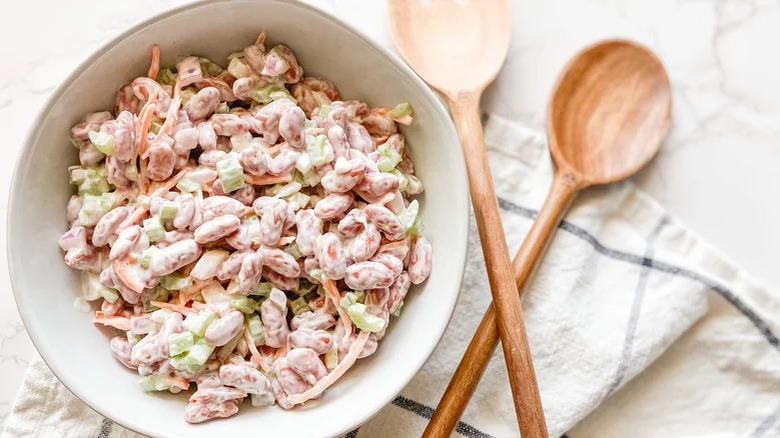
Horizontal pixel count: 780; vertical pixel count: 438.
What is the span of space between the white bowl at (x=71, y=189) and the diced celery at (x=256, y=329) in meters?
0.11

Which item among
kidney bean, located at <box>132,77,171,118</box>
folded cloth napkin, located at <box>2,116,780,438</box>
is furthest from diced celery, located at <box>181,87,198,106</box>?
folded cloth napkin, located at <box>2,116,780,438</box>

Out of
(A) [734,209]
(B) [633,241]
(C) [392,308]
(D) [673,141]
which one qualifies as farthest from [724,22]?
(C) [392,308]

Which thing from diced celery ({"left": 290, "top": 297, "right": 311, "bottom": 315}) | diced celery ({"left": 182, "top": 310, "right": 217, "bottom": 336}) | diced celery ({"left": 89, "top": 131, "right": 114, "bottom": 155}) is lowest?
diced celery ({"left": 290, "top": 297, "right": 311, "bottom": 315})

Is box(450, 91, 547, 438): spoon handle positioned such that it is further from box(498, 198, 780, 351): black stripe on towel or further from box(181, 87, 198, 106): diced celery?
box(181, 87, 198, 106): diced celery

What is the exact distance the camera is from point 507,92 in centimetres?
140

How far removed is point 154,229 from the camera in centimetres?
Result: 107

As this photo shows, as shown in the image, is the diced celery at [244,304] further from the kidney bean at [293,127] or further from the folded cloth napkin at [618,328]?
the folded cloth napkin at [618,328]

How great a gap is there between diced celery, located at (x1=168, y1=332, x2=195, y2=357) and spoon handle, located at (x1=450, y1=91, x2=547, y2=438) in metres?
0.50

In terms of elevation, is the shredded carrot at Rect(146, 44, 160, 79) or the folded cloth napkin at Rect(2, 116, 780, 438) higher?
the shredded carrot at Rect(146, 44, 160, 79)

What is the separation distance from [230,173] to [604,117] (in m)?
0.73

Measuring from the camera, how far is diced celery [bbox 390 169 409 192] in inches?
44.8

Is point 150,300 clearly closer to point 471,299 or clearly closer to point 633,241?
point 471,299

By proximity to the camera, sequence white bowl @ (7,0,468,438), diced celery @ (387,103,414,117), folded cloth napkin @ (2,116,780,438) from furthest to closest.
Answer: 1. folded cloth napkin @ (2,116,780,438)
2. diced celery @ (387,103,414,117)
3. white bowl @ (7,0,468,438)

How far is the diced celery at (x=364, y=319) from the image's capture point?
1.08 m
